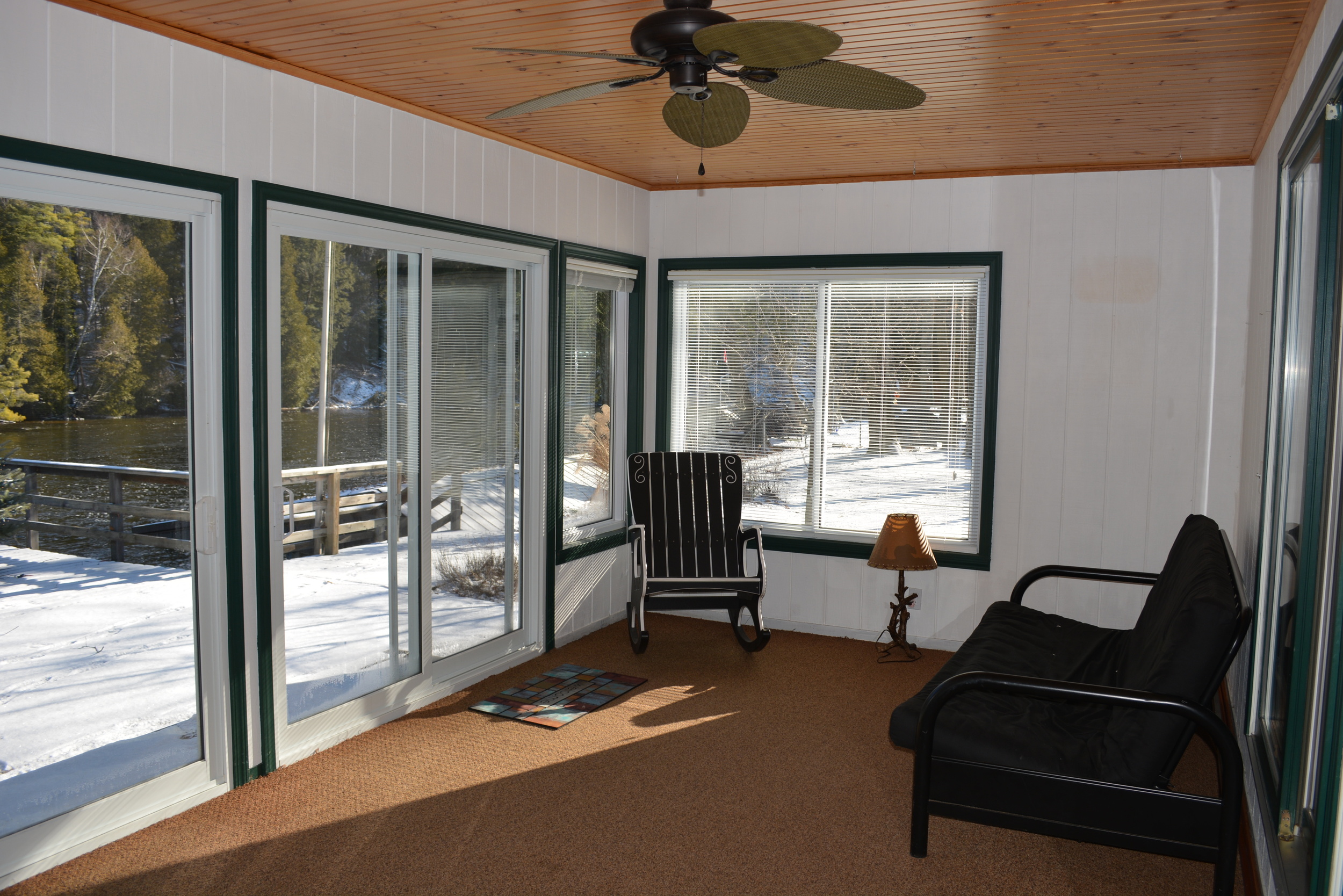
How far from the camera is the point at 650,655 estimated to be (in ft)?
16.3

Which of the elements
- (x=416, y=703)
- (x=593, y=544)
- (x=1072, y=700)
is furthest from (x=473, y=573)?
(x=1072, y=700)

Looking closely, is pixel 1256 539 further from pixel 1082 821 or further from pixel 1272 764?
pixel 1082 821

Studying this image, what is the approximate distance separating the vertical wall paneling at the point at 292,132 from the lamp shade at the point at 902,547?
305 cm

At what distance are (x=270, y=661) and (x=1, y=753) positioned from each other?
0.88 metres

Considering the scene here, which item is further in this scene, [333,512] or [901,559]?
[901,559]

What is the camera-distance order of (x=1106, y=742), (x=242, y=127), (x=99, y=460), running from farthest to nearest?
(x=242, y=127), (x=99, y=460), (x=1106, y=742)

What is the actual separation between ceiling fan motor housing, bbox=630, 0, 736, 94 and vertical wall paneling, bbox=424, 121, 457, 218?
6.07 feet

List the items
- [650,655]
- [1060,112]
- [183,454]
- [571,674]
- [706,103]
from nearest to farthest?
[706,103] → [183,454] → [1060,112] → [571,674] → [650,655]

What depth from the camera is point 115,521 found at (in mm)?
2949

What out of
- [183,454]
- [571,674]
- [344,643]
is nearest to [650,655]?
[571,674]

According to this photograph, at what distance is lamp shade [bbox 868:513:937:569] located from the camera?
4762 millimetres

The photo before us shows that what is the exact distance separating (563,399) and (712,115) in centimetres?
249

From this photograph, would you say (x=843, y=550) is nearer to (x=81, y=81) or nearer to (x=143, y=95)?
(x=143, y=95)

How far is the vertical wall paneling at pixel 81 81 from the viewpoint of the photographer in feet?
8.68
